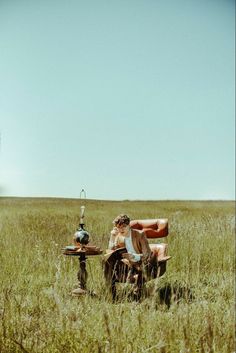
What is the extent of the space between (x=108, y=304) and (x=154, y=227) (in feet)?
7.33

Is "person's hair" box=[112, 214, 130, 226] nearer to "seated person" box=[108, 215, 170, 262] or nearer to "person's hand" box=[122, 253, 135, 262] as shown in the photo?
"seated person" box=[108, 215, 170, 262]

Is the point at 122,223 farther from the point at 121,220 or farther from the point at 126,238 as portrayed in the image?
the point at 126,238

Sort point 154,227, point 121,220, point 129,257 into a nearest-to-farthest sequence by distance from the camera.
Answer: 1. point 129,257
2. point 121,220
3. point 154,227

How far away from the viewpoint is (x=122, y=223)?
5.21m

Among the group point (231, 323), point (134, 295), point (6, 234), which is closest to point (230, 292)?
point (134, 295)

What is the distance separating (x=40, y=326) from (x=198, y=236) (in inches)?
183

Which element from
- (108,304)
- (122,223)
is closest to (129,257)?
Answer: (122,223)

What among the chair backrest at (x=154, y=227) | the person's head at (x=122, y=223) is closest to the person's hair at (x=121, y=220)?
the person's head at (x=122, y=223)

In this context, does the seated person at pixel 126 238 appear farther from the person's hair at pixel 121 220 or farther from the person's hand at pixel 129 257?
the person's hand at pixel 129 257

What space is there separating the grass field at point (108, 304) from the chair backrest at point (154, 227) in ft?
1.55

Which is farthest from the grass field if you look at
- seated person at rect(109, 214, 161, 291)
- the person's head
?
the person's head

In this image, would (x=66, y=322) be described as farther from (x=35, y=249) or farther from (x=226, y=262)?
(x=226, y=262)

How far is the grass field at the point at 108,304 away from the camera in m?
2.67

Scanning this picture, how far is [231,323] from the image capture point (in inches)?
103
